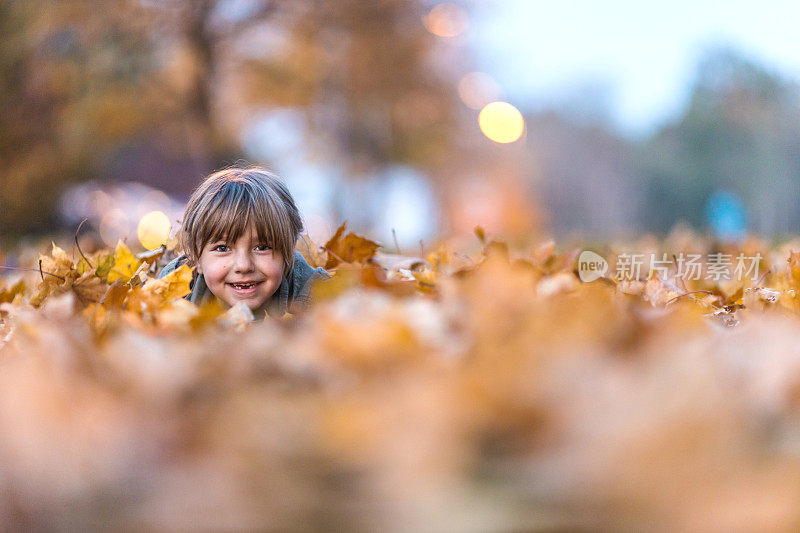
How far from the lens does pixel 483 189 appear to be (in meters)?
37.5

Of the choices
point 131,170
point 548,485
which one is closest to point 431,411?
point 548,485

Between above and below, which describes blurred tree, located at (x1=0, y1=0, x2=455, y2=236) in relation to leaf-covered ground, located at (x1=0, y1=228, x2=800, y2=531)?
above

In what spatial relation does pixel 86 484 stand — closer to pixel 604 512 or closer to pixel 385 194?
pixel 604 512

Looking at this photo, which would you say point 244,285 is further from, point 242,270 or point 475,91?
point 475,91

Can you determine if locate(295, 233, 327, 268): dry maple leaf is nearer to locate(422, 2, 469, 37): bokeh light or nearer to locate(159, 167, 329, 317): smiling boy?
locate(159, 167, 329, 317): smiling boy

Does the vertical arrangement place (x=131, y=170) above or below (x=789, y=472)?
above

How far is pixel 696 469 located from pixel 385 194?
26.2 metres

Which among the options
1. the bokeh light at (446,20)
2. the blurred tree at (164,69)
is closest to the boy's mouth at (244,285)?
the blurred tree at (164,69)

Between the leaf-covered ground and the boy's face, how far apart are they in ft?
5.77

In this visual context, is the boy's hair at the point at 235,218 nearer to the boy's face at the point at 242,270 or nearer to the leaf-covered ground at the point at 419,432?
the boy's face at the point at 242,270

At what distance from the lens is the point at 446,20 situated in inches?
722

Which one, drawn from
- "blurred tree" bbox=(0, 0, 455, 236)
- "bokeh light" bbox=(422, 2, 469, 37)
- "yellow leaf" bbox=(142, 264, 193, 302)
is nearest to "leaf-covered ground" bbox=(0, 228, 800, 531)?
"yellow leaf" bbox=(142, 264, 193, 302)

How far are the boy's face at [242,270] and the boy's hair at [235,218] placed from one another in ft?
0.09

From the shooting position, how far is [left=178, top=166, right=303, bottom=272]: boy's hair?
252cm
